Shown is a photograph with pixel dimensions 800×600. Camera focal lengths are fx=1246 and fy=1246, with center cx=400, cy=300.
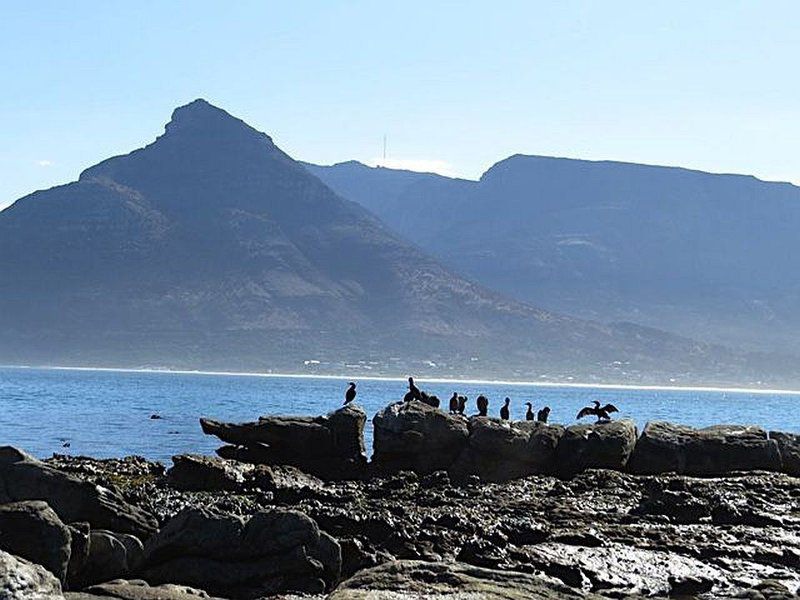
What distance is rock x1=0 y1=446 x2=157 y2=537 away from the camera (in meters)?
24.5

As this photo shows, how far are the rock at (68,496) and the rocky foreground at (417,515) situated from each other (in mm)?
40

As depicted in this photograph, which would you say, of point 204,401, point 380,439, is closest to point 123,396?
point 204,401

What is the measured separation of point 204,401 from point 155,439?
68455mm

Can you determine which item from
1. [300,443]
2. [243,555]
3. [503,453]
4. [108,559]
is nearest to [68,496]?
[108,559]

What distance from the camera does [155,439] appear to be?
7431 cm

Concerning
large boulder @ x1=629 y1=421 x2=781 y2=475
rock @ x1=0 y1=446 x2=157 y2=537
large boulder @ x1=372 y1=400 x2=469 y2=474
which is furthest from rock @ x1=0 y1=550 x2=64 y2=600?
large boulder @ x1=629 y1=421 x2=781 y2=475

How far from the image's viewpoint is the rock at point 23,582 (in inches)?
492

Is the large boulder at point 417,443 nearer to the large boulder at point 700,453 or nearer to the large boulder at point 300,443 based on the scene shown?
the large boulder at point 300,443

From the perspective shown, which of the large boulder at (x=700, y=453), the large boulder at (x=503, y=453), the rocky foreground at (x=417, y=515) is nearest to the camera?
the rocky foreground at (x=417, y=515)

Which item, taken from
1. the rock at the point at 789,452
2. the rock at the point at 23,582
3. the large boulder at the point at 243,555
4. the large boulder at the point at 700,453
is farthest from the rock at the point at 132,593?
the rock at the point at 789,452

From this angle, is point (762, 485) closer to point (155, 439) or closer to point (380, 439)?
point (380, 439)

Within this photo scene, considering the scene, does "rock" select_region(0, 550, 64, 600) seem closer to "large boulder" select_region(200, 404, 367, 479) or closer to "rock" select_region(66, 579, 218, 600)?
"rock" select_region(66, 579, 218, 600)

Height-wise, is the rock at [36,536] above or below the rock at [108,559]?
above

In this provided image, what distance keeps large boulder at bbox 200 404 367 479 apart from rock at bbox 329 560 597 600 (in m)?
24.9
